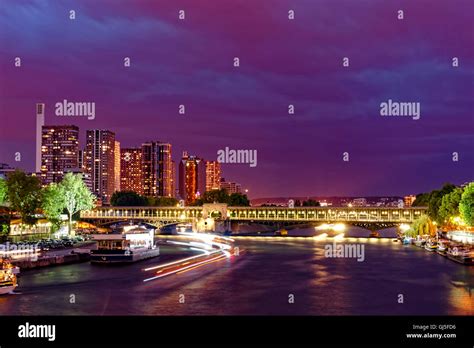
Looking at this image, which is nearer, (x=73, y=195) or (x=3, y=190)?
(x=3, y=190)

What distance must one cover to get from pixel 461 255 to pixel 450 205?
2813 centimetres

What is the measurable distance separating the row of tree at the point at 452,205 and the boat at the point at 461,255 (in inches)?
302

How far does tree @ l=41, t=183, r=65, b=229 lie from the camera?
324 ft

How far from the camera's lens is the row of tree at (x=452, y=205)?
88.7 m

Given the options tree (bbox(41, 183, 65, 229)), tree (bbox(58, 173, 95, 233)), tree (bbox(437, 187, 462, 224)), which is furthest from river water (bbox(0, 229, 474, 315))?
tree (bbox(58, 173, 95, 233))

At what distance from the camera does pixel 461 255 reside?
7788cm

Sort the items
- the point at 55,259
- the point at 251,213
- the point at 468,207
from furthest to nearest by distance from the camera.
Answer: the point at 251,213 → the point at 468,207 → the point at 55,259

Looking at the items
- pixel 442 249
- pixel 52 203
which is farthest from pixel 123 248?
pixel 442 249

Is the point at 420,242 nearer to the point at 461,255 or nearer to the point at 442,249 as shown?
the point at 442,249

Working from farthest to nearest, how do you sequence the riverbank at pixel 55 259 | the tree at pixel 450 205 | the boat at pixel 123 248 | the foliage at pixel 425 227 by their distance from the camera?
1. the foliage at pixel 425 227
2. the tree at pixel 450 205
3. the boat at pixel 123 248
4. the riverbank at pixel 55 259

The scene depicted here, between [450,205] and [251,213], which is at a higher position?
[450,205]

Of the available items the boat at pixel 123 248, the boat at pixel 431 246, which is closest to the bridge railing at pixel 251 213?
the boat at pixel 431 246

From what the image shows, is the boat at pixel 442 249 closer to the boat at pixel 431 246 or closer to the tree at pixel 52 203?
the boat at pixel 431 246
